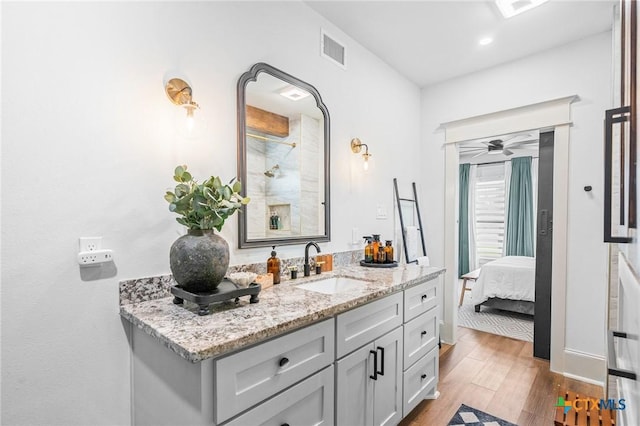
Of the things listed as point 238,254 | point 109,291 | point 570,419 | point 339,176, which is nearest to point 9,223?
point 109,291

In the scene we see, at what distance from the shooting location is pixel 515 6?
2.20 meters

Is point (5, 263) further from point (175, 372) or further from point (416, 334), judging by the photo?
point (416, 334)

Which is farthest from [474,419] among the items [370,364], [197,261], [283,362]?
[197,261]

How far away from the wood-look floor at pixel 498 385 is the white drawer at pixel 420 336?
1.37 feet

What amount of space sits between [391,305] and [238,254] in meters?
0.90

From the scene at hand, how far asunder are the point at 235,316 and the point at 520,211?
6199 millimetres

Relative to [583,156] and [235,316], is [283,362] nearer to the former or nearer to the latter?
[235,316]

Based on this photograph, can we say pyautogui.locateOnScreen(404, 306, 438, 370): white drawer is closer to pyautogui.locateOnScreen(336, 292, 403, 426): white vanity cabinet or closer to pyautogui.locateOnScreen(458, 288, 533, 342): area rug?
pyautogui.locateOnScreen(336, 292, 403, 426): white vanity cabinet

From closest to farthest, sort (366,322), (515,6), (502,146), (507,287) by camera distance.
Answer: (366,322)
(515,6)
(507,287)
(502,146)

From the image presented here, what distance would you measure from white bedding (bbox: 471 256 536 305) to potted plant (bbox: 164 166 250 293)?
379 cm

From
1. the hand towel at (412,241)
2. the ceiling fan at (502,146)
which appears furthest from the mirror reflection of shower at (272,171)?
the ceiling fan at (502,146)

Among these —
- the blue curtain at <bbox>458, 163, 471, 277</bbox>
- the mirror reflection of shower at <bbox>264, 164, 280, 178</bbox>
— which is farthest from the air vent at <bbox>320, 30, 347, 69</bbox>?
the blue curtain at <bbox>458, 163, 471, 277</bbox>

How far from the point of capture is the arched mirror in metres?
1.78

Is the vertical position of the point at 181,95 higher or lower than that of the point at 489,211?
higher
